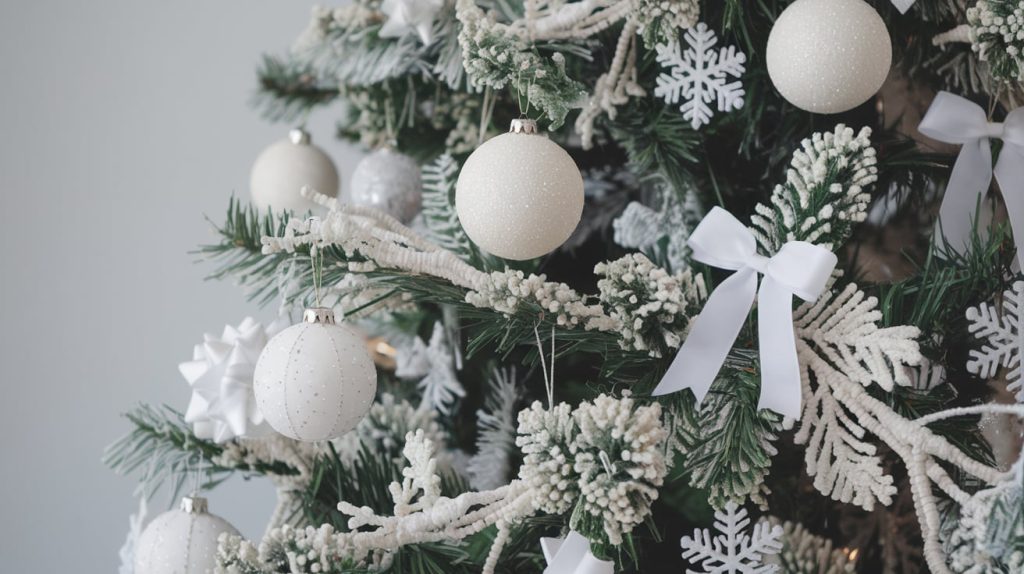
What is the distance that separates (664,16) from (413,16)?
0.20 meters

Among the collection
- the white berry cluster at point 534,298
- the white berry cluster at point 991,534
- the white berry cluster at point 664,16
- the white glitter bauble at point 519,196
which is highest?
the white berry cluster at point 664,16

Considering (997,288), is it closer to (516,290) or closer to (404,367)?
(516,290)

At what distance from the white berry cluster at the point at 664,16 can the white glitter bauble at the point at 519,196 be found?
0.09 metres

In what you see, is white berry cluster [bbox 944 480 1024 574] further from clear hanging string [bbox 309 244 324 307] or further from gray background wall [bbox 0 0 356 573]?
gray background wall [bbox 0 0 356 573]

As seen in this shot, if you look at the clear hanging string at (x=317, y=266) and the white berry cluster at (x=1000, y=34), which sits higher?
the white berry cluster at (x=1000, y=34)

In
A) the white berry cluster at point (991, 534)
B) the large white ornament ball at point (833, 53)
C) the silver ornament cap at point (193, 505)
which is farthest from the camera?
the silver ornament cap at point (193, 505)

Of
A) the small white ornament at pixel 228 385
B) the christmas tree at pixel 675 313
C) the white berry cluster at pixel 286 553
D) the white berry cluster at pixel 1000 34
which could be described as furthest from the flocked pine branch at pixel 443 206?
the white berry cluster at pixel 1000 34

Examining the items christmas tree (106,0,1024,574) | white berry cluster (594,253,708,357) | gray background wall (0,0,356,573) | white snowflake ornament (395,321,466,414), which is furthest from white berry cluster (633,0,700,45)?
gray background wall (0,0,356,573)

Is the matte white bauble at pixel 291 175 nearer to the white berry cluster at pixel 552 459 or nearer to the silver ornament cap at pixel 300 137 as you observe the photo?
the silver ornament cap at pixel 300 137

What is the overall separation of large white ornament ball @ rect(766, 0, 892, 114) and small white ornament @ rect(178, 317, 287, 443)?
0.34 metres

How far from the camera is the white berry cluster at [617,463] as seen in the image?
37 centimetres

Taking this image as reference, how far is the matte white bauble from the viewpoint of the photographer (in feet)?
2.42

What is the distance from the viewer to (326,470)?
59 centimetres

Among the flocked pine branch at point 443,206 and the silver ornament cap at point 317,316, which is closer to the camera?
the silver ornament cap at point 317,316
